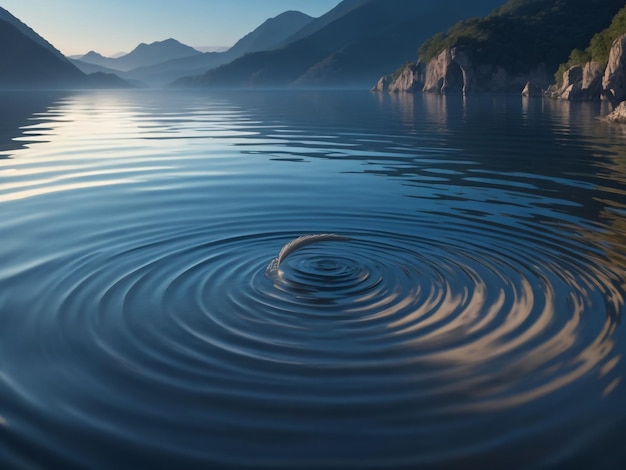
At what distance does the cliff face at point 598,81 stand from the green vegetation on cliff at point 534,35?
179 feet

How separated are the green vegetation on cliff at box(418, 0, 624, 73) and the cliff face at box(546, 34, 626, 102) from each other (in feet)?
179

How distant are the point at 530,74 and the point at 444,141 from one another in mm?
142601

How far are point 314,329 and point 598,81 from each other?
93.7 m

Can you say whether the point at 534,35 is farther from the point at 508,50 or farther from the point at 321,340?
the point at 321,340

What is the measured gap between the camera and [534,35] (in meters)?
169

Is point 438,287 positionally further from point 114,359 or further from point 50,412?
point 50,412

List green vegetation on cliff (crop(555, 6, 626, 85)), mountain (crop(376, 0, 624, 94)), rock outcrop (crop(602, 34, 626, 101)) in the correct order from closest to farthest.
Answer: rock outcrop (crop(602, 34, 626, 101)) < green vegetation on cliff (crop(555, 6, 626, 85)) < mountain (crop(376, 0, 624, 94))

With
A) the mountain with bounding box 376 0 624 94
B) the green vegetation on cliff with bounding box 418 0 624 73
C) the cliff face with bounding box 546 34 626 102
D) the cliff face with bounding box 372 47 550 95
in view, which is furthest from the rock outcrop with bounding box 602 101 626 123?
the green vegetation on cliff with bounding box 418 0 624 73

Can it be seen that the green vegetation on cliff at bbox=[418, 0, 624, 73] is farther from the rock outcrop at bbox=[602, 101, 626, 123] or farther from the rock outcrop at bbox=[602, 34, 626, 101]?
the rock outcrop at bbox=[602, 101, 626, 123]

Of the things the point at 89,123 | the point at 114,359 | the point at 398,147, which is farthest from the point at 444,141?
the point at 89,123

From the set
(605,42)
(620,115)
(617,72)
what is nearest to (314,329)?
(620,115)

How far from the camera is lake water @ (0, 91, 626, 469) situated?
16.9 ft

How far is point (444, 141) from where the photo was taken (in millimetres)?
32031

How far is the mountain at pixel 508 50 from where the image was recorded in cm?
15800
